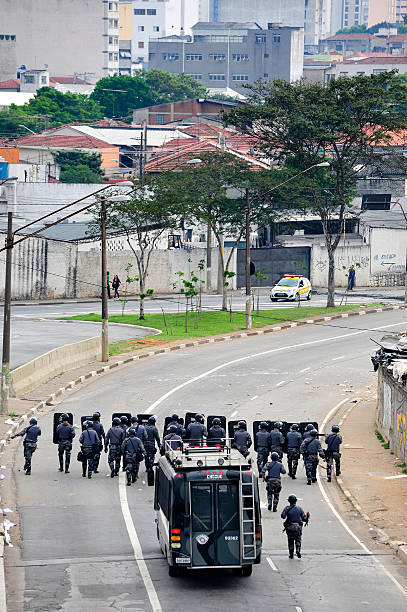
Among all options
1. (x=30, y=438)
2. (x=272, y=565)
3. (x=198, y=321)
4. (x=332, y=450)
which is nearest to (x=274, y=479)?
(x=272, y=565)

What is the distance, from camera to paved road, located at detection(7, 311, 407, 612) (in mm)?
17875

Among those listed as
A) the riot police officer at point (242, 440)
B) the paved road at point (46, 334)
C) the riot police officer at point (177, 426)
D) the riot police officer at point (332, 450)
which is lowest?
the riot police officer at point (332, 450)

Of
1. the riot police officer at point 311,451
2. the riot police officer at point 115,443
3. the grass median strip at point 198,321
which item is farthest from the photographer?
the grass median strip at point 198,321

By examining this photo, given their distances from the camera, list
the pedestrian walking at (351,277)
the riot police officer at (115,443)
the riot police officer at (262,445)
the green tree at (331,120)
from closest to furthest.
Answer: the riot police officer at (115,443)
the riot police officer at (262,445)
the green tree at (331,120)
the pedestrian walking at (351,277)

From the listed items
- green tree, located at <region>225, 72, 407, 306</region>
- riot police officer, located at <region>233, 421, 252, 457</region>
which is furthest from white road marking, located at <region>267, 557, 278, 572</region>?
green tree, located at <region>225, 72, 407, 306</region>

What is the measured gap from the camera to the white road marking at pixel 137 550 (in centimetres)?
1781

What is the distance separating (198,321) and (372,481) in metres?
31.1

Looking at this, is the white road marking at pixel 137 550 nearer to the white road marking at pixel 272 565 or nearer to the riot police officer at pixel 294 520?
the white road marking at pixel 272 565

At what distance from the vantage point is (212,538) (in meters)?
18.5

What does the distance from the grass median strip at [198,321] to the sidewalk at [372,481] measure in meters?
15.7

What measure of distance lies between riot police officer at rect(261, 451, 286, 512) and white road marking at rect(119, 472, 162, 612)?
320 centimetres

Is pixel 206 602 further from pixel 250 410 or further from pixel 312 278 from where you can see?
pixel 312 278

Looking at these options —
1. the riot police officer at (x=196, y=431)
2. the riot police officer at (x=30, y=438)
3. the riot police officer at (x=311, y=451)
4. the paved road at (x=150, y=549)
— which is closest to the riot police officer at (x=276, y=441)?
the riot police officer at (x=311, y=451)

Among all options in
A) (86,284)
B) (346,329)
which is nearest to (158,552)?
(346,329)
